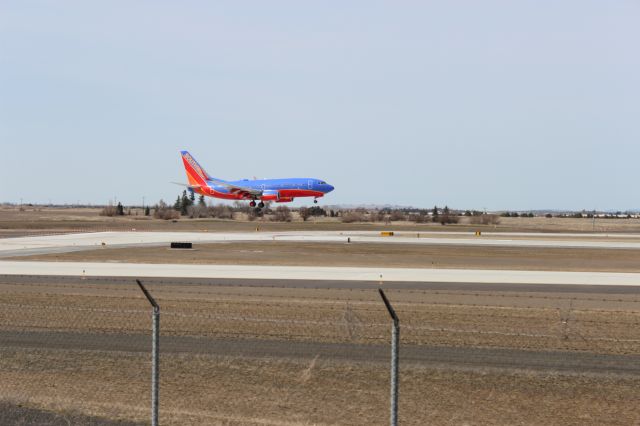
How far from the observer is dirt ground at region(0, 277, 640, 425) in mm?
13945

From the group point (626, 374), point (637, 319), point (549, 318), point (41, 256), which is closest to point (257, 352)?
point (626, 374)

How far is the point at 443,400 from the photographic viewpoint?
48.0 feet

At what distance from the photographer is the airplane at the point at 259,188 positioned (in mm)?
115688

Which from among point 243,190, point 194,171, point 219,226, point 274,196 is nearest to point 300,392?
point 219,226

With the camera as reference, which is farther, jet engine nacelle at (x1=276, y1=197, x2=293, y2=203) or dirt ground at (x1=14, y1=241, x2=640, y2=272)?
jet engine nacelle at (x1=276, y1=197, x2=293, y2=203)

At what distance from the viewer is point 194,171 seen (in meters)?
133

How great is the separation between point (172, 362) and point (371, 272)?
84.6ft

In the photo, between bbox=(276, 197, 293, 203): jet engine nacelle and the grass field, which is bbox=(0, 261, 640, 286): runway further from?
bbox=(276, 197, 293, 203): jet engine nacelle

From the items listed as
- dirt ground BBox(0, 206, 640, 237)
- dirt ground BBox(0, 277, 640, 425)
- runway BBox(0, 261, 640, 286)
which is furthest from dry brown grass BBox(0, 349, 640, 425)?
dirt ground BBox(0, 206, 640, 237)

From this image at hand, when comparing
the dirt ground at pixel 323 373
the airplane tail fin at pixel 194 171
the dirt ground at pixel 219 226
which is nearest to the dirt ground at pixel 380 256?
the dirt ground at pixel 323 373

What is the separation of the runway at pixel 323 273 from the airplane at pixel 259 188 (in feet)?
230

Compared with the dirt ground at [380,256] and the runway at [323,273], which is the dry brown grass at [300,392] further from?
the dirt ground at [380,256]

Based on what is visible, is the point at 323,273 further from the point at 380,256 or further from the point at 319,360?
the point at 319,360

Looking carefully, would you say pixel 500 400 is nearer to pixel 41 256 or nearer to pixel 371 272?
pixel 371 272
